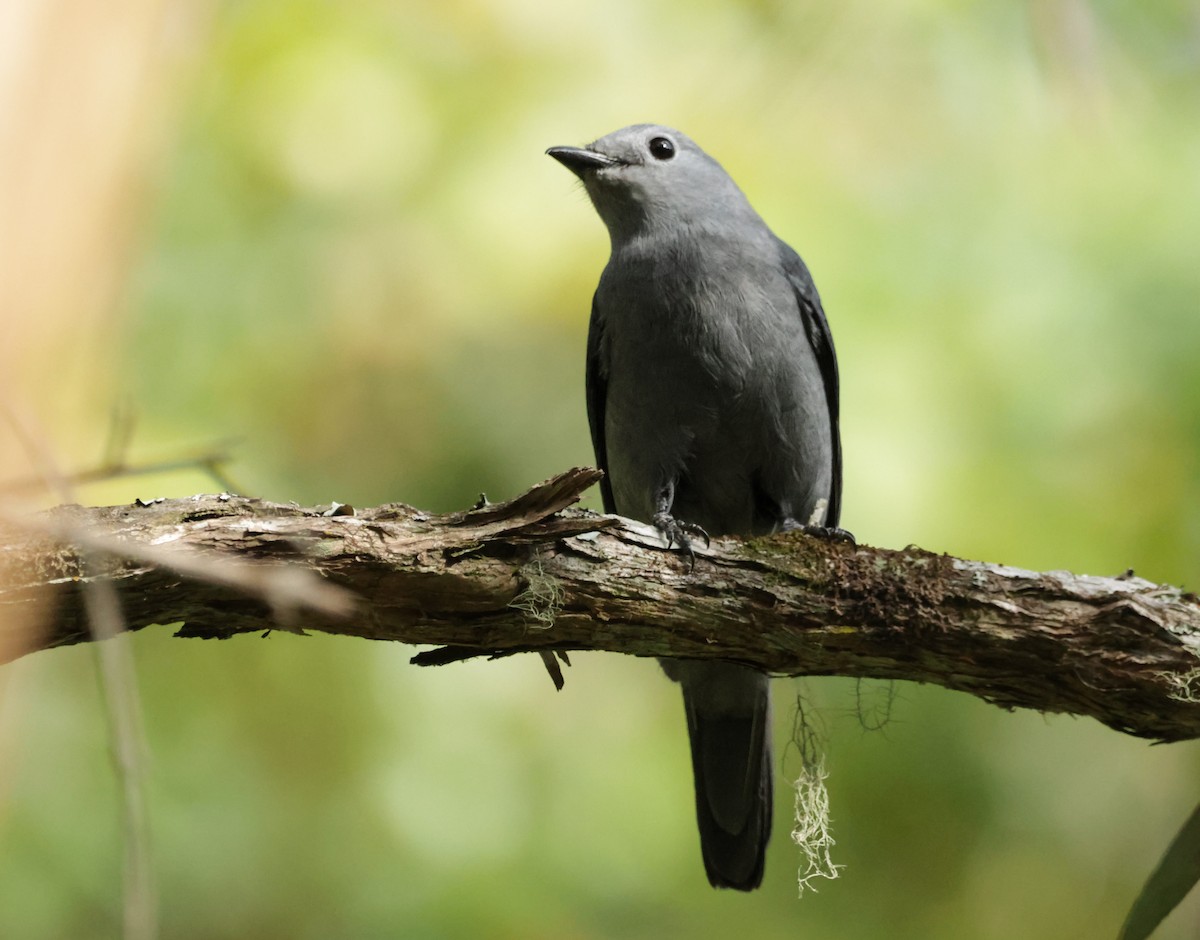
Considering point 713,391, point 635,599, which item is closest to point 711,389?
point 713,391

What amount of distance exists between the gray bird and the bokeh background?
1.64ft

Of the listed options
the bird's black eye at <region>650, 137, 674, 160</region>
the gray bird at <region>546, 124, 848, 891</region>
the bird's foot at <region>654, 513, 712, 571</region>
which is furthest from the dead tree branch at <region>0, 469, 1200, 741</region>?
the bird's black eye at <region>650, 137, 674, 160</region>

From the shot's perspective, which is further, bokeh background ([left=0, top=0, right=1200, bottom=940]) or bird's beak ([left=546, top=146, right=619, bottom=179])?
bokeh background ([left=0, top=0, right=1200, bottom=940])

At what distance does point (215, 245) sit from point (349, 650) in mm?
2128

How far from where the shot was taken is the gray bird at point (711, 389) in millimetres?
4363

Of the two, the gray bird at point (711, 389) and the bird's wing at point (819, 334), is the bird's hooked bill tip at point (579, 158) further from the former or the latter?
the bird's wing at point (819, 334)

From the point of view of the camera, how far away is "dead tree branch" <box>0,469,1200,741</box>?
296 centimetres

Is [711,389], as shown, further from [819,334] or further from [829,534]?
[829,534]

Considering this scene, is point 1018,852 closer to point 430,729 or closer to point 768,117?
point 430,729

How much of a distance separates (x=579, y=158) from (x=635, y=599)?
2209mm

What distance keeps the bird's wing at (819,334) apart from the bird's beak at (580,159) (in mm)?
767

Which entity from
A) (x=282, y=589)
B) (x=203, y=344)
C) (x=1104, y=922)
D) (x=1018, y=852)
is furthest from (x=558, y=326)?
(x=282, y=589)

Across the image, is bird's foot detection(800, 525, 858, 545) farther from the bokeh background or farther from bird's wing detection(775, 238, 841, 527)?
the bokeh background

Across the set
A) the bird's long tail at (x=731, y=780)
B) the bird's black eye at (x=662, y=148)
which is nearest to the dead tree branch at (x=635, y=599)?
the bird's long tail at (x=731, y=780)
